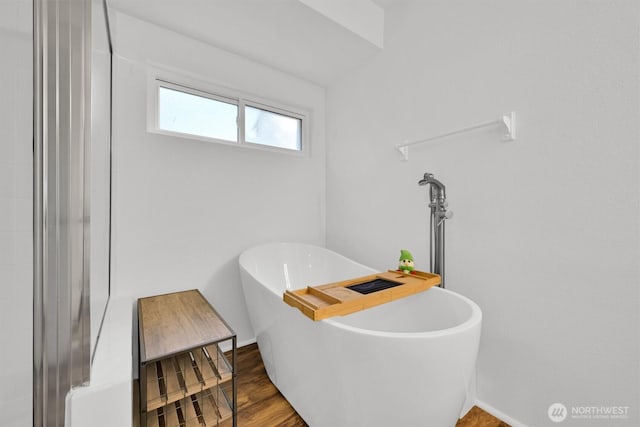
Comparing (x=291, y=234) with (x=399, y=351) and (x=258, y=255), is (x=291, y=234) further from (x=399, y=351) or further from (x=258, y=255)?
(x=399, y=351)

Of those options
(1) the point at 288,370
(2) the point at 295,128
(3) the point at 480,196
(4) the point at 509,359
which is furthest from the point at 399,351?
(2) the point at 295,128

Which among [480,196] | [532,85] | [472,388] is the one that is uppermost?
[532,85]

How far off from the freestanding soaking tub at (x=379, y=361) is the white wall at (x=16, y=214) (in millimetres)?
753

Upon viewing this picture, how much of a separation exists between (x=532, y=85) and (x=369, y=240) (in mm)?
1315

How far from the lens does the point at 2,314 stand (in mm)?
430

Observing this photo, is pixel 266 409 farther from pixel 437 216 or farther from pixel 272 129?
pixel 272 129

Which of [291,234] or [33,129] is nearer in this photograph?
[33,129]

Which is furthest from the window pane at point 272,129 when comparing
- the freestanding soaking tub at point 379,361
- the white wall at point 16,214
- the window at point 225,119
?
the white wall at point 16,214

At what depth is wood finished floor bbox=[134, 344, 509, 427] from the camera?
128cm

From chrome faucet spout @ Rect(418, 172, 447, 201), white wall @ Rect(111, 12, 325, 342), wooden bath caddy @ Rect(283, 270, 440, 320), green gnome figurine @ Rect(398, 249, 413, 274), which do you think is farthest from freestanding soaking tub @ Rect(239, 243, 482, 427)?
white wall @ Rect(111, 12, 325, 342)

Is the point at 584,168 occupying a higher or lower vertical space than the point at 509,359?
higher

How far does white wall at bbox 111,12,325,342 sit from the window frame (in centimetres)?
5

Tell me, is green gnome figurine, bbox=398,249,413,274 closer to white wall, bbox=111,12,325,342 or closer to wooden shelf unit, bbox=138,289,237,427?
wooden shelf unit, bbox=138,289,237,427

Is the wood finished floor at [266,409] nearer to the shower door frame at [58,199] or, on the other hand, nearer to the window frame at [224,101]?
the shower door frame at [58,199]
